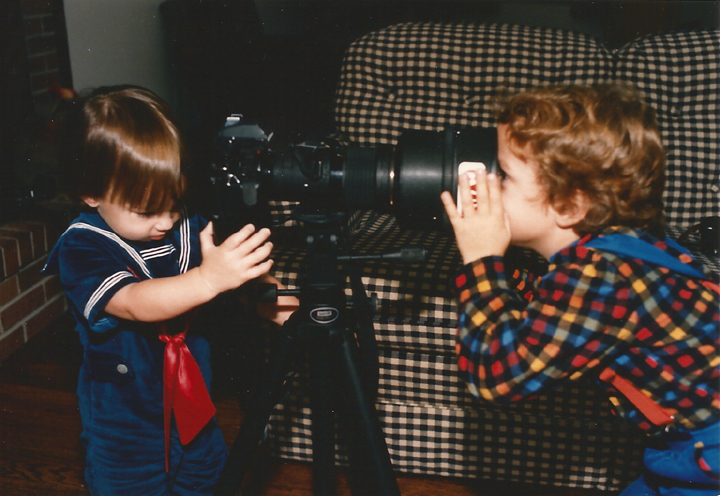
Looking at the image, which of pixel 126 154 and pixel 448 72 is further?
pixel 448 72

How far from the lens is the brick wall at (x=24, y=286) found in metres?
1.62

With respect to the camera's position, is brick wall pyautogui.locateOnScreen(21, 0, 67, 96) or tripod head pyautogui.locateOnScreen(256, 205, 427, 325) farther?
brick wall pyautogui.locateOnScreen(21, 0, 67, 96)

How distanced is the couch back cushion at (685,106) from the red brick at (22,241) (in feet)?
6.10

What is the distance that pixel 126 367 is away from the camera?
2.92ft

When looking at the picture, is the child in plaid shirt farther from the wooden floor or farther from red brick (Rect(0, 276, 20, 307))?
red brick (Rect(0, 276, 20, 307))

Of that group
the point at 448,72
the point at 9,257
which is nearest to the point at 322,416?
the point at 448,72

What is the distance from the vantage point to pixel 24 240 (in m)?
1.69

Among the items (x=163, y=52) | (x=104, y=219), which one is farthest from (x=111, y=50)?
(x=104, y=219)

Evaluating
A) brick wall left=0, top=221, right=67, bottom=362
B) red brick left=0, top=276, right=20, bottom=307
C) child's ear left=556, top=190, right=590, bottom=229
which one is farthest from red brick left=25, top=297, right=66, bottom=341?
child's ear left=556, top=190, right=590, bottom=229

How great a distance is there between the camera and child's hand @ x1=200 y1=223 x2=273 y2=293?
0.72m

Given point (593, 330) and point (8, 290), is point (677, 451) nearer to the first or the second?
point (593, 330)

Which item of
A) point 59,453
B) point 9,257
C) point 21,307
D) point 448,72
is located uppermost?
point 448,72

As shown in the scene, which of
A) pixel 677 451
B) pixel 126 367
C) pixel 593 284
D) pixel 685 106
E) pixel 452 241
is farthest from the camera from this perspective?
pixel 685 106

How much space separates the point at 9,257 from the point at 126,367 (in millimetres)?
1000
